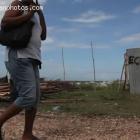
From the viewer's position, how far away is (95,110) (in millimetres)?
10000

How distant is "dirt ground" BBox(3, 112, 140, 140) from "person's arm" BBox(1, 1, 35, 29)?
154cm

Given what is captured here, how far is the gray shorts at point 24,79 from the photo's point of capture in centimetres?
536

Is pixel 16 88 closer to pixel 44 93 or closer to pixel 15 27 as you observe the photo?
pixel 15 27

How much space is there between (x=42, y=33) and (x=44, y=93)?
9.16 metres

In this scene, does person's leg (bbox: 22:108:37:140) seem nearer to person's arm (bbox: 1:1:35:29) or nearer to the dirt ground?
the dirt ground

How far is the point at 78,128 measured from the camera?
7148 mm

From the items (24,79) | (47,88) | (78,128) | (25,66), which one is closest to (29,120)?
(24,79)

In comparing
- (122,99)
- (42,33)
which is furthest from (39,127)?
(122,99)

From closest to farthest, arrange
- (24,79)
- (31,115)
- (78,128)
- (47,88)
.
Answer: (24,79) → (31,115) → (78,128) → (47,88)

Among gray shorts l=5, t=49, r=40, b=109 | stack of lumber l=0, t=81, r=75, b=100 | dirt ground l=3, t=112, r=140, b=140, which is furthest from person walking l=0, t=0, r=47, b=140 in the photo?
stack of lumber l=0, t=81, r=75, b=100

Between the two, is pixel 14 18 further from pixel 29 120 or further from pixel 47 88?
pixel 47 88

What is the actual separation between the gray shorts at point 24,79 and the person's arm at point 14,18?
0.97 feet

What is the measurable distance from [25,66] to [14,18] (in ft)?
1.74

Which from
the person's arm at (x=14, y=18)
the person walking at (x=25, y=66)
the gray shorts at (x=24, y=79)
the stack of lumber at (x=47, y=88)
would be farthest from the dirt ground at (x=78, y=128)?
the stack of lumber at (x=47, y=88)
